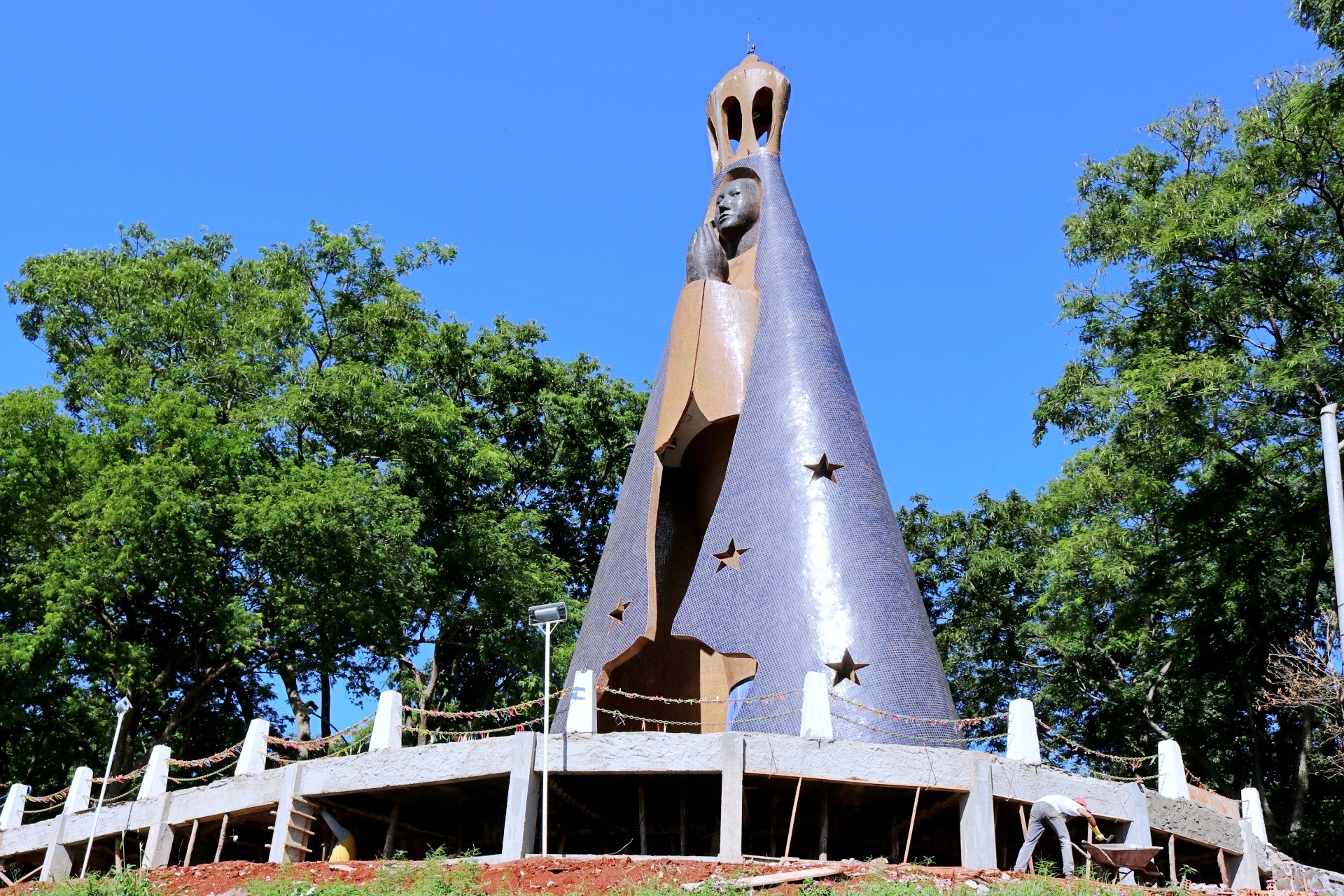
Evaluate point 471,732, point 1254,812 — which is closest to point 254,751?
point 471,732

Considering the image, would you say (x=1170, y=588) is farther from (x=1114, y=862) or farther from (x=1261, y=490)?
(x=1114, y=862)

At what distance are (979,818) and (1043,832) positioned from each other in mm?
1001

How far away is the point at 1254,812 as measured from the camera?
15.2 m

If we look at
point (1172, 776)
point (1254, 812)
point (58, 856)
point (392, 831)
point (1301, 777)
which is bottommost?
point (58, 856)

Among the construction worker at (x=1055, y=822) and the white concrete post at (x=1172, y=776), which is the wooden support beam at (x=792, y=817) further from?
the white concrete post at (x=1172, y=776)

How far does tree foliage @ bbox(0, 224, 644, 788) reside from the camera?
22328 millimetres

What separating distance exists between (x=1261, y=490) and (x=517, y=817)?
1420cm

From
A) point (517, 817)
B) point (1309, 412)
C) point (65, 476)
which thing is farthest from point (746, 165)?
point (65, 476)

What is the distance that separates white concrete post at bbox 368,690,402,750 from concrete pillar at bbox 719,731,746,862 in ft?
11.9

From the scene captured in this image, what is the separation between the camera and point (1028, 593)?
30172mm

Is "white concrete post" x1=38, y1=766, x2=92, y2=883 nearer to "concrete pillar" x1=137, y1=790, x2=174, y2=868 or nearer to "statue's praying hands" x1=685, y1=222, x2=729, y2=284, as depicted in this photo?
"concrete pillar" x1=137, y1=790, x2=174, y2=868

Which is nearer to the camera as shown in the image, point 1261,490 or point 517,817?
point 517,817

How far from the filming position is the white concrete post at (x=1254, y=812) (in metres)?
14.9

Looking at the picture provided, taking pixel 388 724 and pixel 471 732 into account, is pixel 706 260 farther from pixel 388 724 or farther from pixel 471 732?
pixel 388 724
